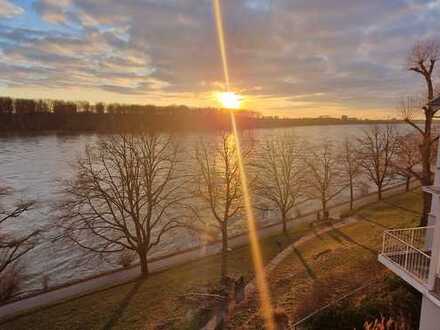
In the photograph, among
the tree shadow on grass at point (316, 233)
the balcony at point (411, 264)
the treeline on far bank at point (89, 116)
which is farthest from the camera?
the treeline on far bank at point (89, 116)

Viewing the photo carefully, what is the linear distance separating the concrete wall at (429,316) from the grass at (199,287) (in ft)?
13.4

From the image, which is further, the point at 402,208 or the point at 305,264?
the point at 402,208

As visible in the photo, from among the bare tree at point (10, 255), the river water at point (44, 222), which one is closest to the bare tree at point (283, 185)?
the river water at point (44, 222)

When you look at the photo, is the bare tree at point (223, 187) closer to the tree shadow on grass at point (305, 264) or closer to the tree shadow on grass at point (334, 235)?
the tree shadow on grass at point (305, 264)

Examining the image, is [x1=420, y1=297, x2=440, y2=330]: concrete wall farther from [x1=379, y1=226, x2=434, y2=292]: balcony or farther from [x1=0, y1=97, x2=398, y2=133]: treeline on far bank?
[x1=0, y1=97, x2=398, y2=133]: treeline on far bank

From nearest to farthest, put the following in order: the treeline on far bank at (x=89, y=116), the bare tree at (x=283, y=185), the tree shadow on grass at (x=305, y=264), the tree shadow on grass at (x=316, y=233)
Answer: the tree shadow on grass at (x=305, y=264)
the tree shadow on grass at (x=316, y=233)
the bare tree at (x=283, y=185)
the treeline on far bank at (x=89, y=116)

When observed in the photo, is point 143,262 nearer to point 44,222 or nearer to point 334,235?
point 44,222

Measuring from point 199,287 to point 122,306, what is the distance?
401cm

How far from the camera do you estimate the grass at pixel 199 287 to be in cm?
1502

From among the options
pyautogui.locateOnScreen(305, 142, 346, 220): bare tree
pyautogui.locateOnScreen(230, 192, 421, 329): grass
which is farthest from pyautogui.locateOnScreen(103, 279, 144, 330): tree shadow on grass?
pyautogui.locateOnScreen(305, 142, 346, 220): bare tree

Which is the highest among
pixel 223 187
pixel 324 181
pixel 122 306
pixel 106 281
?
pixel 324 181

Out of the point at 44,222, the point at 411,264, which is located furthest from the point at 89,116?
the point at 411,264

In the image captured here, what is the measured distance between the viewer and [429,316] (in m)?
10.1

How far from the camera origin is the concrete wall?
32.4 feet
